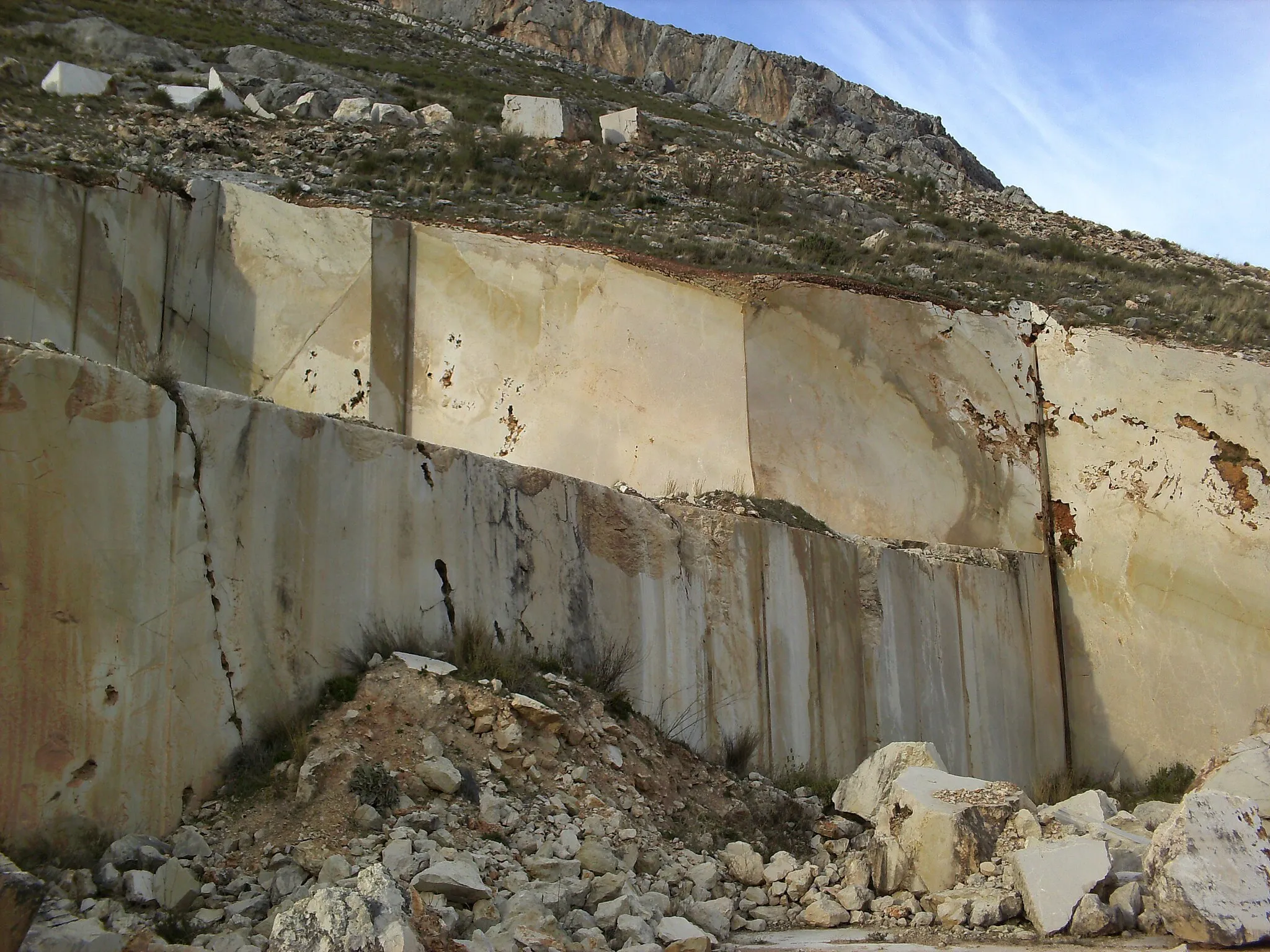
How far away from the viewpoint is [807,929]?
5.77m

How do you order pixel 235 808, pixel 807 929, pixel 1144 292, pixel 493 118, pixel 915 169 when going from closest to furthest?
1. pixel 235 808
2. pixel 807 929
3. pixel 1144 292
4. pixel 493 118
5. pixel 915 169

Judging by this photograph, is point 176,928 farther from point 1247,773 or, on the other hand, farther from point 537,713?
point 1247,773

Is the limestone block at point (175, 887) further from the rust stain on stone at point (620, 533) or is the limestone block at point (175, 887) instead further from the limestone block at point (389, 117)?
the limestone block at point (389, 117)

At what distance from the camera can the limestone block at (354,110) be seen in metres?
19.6

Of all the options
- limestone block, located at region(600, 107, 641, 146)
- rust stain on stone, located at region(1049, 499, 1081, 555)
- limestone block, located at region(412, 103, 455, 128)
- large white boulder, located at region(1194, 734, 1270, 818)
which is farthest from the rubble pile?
limestone block, located at region(600, 107, 641, 146)

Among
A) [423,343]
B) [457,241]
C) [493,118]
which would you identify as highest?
[493,118]

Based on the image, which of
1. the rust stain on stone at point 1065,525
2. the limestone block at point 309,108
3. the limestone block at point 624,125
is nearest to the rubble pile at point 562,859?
the rust stain on stone at point 1065,525

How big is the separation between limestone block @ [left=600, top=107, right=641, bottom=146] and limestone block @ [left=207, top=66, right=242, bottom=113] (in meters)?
6.46

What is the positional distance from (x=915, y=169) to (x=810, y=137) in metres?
2.79

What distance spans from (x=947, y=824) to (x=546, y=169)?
1444cm

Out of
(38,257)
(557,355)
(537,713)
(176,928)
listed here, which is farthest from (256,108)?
(176,928)

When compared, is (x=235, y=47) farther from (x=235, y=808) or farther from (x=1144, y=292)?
(x=235, y=808)

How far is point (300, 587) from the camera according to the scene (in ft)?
19.8

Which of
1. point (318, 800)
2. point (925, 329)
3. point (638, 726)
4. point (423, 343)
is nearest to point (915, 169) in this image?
point (925, 329)
